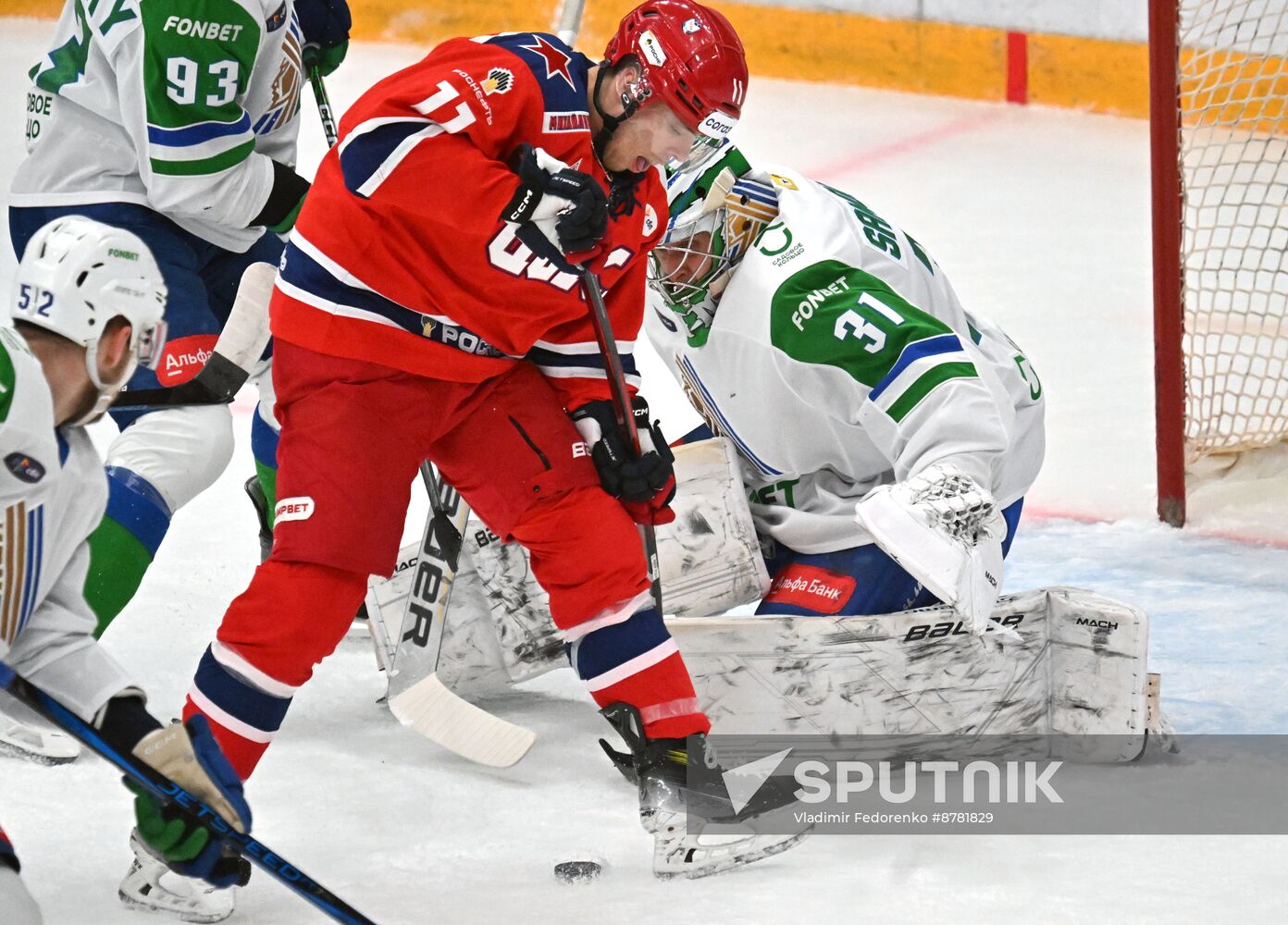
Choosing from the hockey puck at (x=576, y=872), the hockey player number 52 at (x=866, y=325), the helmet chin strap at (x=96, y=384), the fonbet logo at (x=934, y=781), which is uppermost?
the helmet chin strap at (x=96, y=384)

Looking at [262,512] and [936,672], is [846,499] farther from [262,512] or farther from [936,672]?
[262,512]

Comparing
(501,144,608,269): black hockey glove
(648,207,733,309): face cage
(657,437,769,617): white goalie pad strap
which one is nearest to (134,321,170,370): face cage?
(501,144,608,269): black hockey glove

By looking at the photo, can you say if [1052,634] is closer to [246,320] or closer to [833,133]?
[246,320]

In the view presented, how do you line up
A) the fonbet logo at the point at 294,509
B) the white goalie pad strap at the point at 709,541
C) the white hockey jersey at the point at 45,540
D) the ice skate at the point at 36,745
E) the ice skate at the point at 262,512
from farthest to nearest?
the ice skate at the point at 262,512
the white goalie pad strap at the point at 709,541
the ice skate at the point at 36,745
the fonbet logo at the point at 294,509
the white hockey jersey at the point at 45,540

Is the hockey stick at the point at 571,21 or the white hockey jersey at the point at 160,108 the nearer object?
the white hockey jersey at the point at 160,108

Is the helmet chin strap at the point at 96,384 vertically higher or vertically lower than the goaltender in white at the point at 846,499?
higher

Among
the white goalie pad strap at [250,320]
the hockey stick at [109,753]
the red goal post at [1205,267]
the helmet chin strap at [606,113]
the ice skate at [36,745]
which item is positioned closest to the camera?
the hockey stick at [109,753]

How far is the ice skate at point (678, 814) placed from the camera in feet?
6.77

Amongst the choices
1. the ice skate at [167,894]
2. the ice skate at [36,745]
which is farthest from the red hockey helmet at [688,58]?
the ice skate at [36,745]

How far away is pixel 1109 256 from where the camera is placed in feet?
17.2

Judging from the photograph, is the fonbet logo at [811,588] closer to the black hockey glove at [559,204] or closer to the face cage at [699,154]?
the face cage at [699,154]

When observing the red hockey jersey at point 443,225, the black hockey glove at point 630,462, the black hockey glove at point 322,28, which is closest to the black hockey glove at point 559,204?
the red hockey jersey at point 443,225

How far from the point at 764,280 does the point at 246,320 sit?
2.53 ft

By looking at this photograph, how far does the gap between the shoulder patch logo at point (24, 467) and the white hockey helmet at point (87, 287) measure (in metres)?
0.10
